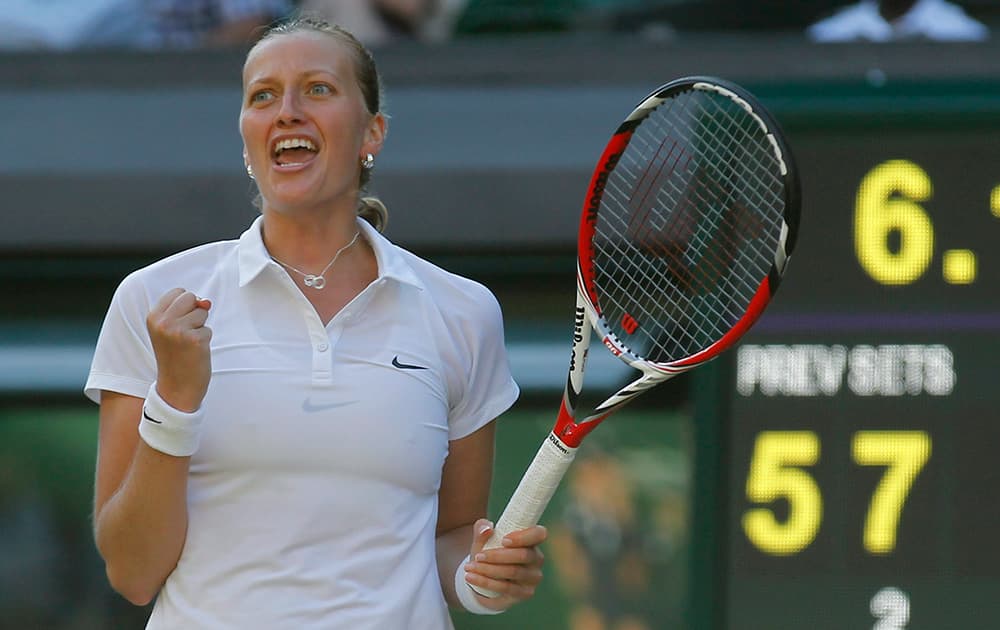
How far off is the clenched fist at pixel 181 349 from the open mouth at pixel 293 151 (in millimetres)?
231

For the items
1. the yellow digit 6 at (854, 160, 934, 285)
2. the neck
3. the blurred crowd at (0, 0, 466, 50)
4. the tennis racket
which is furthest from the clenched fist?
the blurred crowd at (0, 0, 466, 50)

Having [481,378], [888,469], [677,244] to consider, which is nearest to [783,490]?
[888,469]

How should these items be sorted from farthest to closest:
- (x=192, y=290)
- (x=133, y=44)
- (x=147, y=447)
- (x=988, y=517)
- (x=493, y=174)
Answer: (x=133, y=44), (x=493, y=174), (x=988, y=517), (x=192, y=290), (x=147, y=447)

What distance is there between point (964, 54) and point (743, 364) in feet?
4.19

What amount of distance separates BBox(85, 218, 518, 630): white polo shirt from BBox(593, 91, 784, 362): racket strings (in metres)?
0.56

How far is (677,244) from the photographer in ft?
8.73

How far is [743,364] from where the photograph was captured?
3055mm

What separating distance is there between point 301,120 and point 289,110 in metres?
0.02

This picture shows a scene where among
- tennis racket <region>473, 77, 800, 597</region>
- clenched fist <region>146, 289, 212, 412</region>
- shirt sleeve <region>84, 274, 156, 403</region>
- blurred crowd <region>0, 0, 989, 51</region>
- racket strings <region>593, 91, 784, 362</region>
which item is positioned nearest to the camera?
clenched fist <region>146, 289, 212, 412</region>

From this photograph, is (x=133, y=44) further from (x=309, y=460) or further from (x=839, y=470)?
(x=309, y=460)

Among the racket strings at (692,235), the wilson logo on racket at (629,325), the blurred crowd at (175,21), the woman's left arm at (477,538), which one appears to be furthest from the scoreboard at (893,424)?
the blurred crowd at (175,21)

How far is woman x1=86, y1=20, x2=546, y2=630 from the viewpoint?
188 centimetres

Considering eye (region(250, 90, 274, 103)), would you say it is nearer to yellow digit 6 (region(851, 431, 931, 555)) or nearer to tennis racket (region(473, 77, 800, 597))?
tennis racket (region(473, 77, 800, 597))

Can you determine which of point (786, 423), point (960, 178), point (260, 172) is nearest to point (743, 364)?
point (786, 423)
